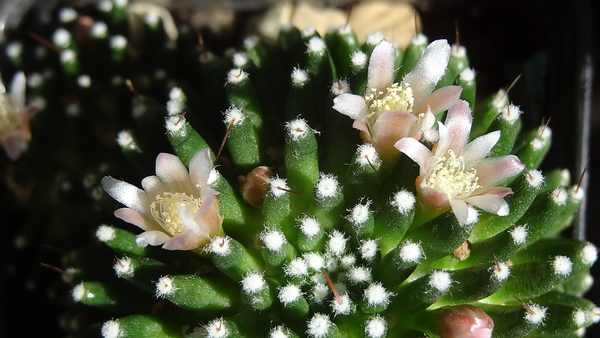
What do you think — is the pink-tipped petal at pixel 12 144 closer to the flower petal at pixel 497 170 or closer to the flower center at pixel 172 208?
the flower center at pixel 172 208

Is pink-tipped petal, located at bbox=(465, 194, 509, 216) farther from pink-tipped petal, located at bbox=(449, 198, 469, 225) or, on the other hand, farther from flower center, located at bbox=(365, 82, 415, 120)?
flower center, located at bbox=(365, 82, 415, 120)

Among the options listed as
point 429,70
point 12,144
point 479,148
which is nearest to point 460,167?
point 479,148

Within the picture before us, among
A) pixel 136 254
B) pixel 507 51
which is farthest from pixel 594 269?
pixel 136 254

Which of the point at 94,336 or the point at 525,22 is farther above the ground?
the point at 525,22

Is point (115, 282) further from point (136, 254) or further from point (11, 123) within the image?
point (11, 123)

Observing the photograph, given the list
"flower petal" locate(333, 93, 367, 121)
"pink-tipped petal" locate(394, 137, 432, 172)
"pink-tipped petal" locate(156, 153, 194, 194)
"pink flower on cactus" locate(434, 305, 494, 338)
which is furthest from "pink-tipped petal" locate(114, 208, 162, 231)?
"pink flower on cactus" locate(434, 305, 494, 338)

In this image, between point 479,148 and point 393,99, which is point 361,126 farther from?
point 479,148
